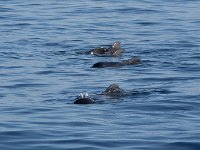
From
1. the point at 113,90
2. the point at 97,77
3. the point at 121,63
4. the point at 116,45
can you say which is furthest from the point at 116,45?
the point at 113,90

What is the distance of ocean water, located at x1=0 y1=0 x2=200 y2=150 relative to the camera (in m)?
16.3

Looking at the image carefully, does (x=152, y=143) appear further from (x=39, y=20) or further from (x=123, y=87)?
(x=39, y=20)

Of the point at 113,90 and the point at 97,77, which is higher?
the point at 113,90

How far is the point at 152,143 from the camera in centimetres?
1567

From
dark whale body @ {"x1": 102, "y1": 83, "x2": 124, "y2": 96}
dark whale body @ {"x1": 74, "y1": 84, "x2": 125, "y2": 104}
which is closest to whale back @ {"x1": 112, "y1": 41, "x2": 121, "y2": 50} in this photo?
dark whale body @ {"x1": 74, "y1": 84, "x2": 125, "y2": 104}

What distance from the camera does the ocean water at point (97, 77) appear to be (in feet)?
53.5

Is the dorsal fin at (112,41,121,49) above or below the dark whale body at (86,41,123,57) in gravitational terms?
above

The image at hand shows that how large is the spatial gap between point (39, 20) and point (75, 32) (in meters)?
3.20

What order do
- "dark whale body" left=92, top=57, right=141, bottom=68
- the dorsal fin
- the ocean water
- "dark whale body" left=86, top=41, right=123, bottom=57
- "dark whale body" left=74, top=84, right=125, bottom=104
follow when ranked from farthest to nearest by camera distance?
"dark whale body" left=86, top=41, right=123, bottom=57
the dorsal fin
"dark whale body" left=92, top=57, right=141, bottom=68
"dark whale body" left=74, top=84, right=125, bottom=104
the ocean water

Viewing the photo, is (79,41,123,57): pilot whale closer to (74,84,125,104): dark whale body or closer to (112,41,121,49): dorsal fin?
(112,41,121,49): dorsal fin

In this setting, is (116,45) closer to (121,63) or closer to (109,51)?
(109,51)

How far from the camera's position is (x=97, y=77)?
22.3m

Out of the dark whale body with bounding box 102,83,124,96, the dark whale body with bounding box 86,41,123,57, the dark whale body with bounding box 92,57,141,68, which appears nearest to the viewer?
the dark whale body with bounding box 102,83,124,96

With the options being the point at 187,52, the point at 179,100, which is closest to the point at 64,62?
the point at 187,52
